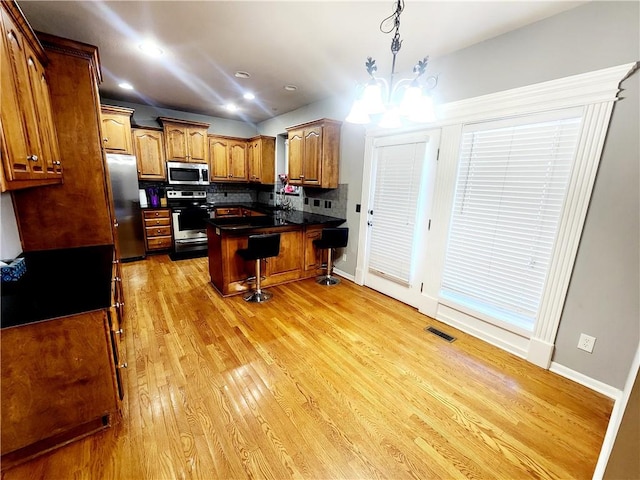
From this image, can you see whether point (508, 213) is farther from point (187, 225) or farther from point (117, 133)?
point (117, 133)

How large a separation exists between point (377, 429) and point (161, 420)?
1325 millimetres

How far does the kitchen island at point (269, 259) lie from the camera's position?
128 inches

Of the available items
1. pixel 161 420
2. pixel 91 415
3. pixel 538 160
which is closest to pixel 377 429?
pixel 161 420

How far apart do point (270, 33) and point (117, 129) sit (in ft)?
11.1

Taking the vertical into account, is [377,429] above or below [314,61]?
below

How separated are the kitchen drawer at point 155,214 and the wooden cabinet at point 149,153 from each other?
2.24 feet

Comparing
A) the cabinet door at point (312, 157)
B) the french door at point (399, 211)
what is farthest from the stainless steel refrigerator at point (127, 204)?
the french door at point (399, 211)

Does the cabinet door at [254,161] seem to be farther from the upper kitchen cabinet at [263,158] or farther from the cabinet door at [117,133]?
the cabinet door at [117,133]

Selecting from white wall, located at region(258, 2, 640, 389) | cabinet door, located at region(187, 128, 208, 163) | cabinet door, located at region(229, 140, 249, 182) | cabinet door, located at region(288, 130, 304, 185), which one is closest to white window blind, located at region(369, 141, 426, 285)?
white wall, located at region(258, 2, 640, 389)

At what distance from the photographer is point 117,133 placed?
4.23 m

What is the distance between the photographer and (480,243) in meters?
2.52

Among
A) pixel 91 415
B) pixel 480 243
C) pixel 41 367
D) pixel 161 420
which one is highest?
pixel 480 243

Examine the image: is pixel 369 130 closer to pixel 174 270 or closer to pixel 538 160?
pixel 538 160

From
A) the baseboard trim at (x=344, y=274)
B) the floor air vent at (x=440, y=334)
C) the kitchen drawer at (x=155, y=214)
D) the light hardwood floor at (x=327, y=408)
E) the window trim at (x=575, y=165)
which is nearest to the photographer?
the light hardwood floor at (x=327, y=408)
